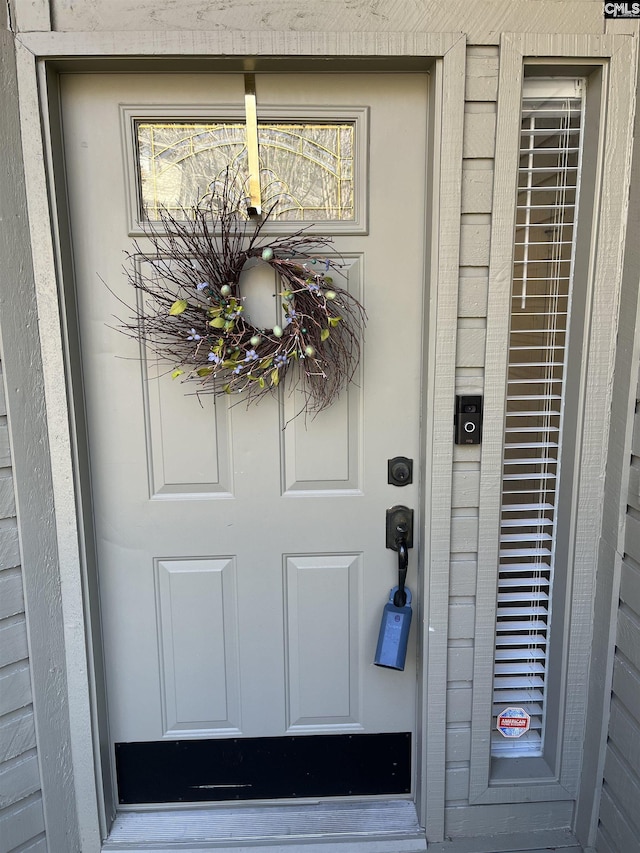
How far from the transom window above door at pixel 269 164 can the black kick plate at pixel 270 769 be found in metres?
1.59

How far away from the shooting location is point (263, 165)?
1.47 meters

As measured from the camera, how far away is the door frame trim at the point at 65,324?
1308 millimetres

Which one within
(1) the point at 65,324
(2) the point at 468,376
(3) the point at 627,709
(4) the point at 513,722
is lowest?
(4) the point at 513,722

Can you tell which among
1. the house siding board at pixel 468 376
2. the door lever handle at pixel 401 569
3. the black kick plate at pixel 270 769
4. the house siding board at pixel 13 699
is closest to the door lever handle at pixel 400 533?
the door lever handle at pixel 401 569

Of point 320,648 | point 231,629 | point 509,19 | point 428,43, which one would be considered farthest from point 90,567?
point 509,19

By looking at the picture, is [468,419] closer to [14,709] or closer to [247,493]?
[247,493]

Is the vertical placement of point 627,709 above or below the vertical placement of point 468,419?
below

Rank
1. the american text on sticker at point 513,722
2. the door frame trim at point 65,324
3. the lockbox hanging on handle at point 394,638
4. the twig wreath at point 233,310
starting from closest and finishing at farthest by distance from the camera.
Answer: the door frame trim at point 65,324, the twig wreath at point 233,310, the lockbox hanging on handle at point 394,638, the american text on sticker at point 513,722

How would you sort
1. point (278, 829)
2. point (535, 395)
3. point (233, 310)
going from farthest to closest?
1. point (278, 829)
2. point (535, 395)
3. point (233, 310)

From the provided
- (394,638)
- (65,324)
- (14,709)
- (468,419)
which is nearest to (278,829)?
(394,638)

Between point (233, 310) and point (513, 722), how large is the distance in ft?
4.97

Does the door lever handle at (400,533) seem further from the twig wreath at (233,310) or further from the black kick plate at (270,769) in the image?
the black kick plate at (270,769)

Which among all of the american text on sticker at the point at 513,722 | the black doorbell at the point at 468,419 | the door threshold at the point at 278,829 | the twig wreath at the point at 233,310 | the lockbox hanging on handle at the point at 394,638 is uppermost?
the twig wreath at the point at 233,310

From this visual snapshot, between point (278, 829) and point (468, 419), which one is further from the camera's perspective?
point (278, 829)
